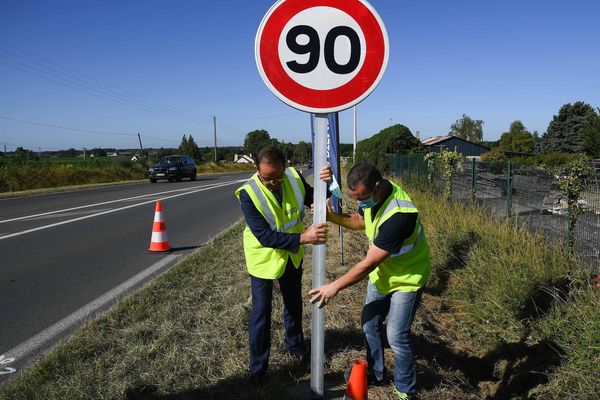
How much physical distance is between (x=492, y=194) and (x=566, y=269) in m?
3.97

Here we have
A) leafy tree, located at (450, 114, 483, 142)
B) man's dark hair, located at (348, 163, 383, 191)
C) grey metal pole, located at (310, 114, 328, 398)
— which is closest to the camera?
grey metal pole, located at (310, 114, 328, 398)

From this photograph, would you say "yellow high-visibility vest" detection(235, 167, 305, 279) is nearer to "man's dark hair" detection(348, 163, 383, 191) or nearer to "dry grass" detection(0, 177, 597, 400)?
"man's dark hair" detection(348, 163, 383, 191)

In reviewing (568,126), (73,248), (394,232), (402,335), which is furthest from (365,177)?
(568,126)

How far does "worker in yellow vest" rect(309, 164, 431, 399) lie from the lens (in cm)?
295

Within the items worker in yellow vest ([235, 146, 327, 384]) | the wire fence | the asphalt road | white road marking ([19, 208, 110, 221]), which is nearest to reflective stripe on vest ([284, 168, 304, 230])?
worker in yellow vest ([235, 146, 327, 384])

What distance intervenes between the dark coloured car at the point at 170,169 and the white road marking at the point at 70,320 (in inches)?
891

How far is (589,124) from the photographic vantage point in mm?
43594

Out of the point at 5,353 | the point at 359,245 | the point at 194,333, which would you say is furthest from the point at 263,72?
the point at 359,245

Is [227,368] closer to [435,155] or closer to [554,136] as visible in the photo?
[435,155]

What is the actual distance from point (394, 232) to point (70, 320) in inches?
136

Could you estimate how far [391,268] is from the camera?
3.24 metres

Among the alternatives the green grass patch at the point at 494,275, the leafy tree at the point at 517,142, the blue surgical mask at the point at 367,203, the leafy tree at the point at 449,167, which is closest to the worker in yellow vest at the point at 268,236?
the blue surgical mask at the point at 367,203

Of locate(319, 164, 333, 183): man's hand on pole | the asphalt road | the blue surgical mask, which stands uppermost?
locate(319, 164, 333, 183): man's hand on pole

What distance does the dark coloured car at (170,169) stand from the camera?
93.6ft
